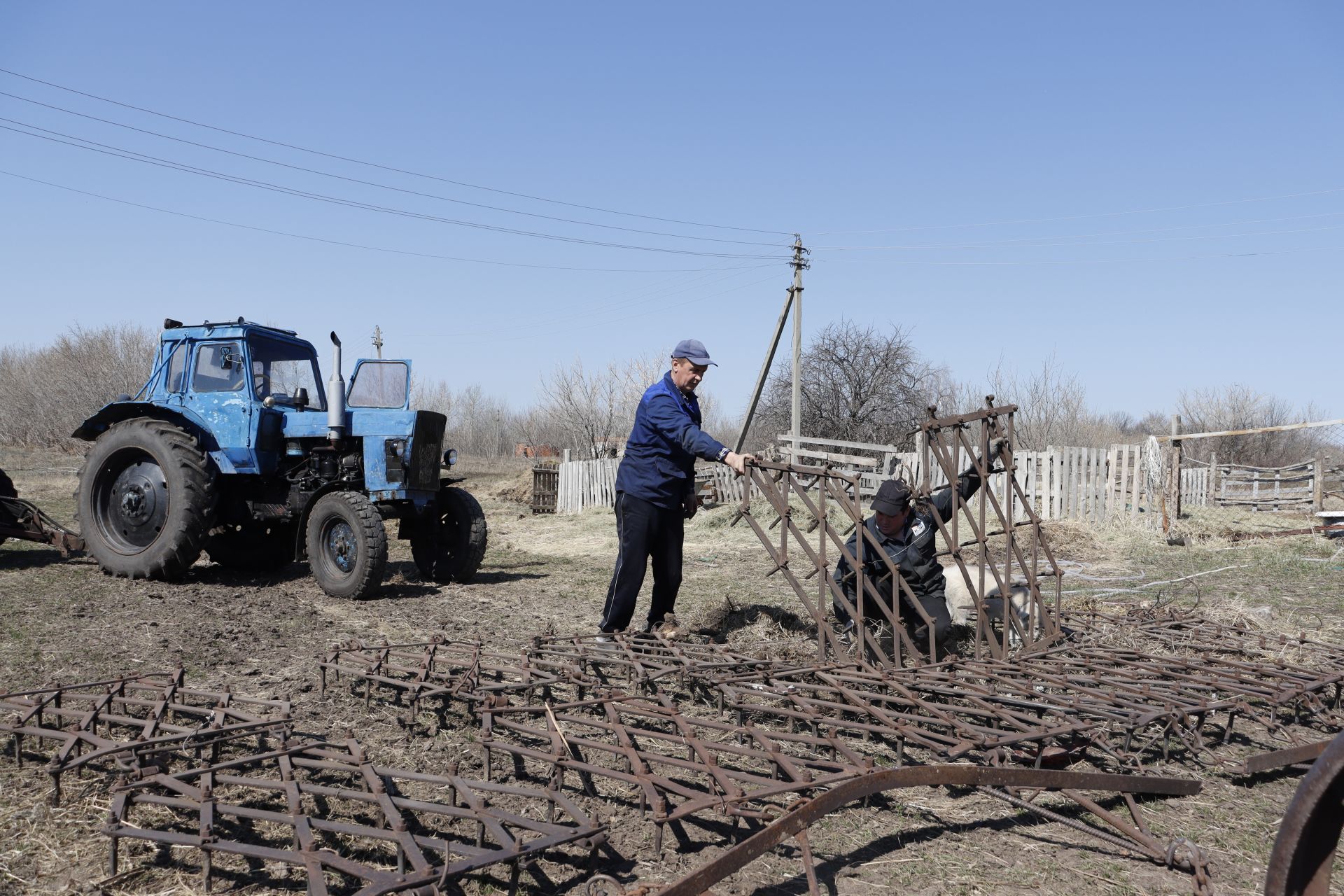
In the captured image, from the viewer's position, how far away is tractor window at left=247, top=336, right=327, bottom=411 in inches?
319

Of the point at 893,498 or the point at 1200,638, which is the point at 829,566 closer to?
the point at 893,498

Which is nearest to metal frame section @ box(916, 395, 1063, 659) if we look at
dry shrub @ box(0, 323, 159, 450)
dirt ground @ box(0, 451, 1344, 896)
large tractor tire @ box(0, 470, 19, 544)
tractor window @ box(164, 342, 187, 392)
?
dirt ground @ box(0, 451, 1344, 896)

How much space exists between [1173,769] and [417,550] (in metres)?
6.81

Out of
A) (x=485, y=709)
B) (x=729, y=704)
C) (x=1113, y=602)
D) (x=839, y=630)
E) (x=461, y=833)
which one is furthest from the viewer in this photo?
(x=1113, y=602)

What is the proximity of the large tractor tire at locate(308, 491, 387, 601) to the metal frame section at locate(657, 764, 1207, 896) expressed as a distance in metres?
5.18

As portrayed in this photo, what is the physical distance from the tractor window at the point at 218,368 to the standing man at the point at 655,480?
473 centimetres

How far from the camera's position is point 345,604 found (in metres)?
7.08

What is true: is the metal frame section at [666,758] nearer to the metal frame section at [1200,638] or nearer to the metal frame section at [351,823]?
the metal frame section at [351,823]

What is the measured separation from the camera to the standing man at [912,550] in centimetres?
491

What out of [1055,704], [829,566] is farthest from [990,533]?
[1055,704]

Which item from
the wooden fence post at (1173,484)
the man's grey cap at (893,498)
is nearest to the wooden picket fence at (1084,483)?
the wooden fence post at (1173,484)

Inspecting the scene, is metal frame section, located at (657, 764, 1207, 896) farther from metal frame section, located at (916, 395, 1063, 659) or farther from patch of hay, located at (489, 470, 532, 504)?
patch of hay, located at (489, 470, 532, 504)

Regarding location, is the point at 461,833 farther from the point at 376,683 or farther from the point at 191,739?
the point at 376,683

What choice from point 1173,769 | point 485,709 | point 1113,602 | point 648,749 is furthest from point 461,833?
point 1113,602
